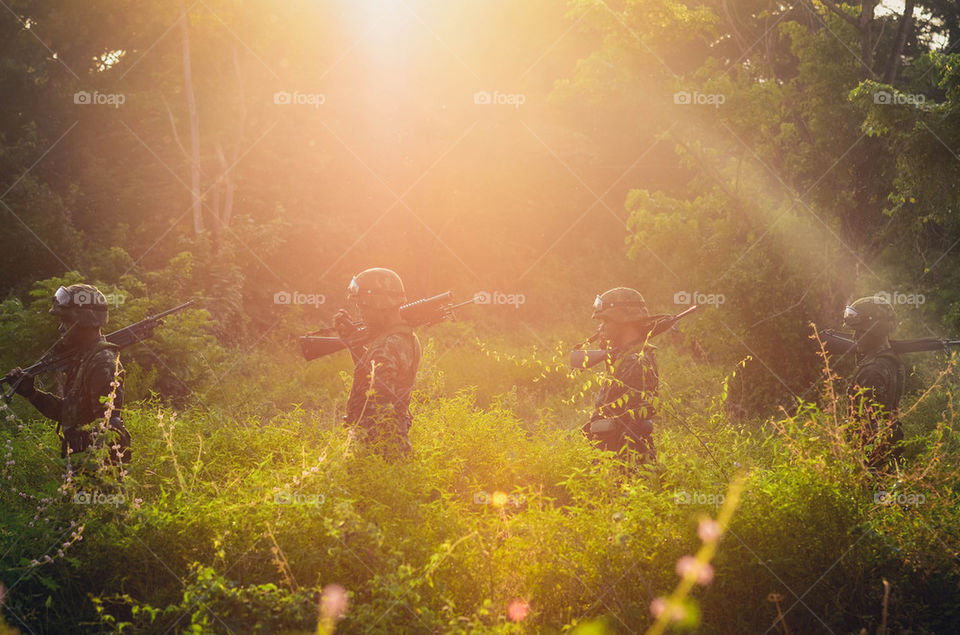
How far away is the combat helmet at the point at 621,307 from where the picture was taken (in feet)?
21.8

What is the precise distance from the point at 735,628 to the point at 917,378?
31.2 ft

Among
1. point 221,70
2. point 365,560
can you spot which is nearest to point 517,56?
point 221,70

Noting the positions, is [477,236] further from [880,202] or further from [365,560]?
[365,560]

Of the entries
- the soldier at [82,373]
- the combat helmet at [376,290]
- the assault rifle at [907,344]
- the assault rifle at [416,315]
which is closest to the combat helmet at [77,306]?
the soldier at [82,373]

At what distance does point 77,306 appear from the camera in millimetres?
5859

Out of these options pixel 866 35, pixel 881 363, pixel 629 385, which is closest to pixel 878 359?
pixel 881 363

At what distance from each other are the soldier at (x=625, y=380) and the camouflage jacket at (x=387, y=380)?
1697mm

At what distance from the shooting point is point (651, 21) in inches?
550

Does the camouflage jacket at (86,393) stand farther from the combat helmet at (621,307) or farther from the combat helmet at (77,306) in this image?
the combat helmet at (621,307)

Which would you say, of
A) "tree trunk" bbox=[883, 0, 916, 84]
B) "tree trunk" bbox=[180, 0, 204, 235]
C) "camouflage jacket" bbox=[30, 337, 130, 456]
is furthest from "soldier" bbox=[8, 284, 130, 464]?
"tree trunk" bbox=[883, 0, 916, 84]

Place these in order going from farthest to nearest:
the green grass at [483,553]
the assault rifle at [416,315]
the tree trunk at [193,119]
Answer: the tree trunk at [193,119] → the assault rifle at [416,315] → the green grass at [483,553]

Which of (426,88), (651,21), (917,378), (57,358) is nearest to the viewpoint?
(57,358)

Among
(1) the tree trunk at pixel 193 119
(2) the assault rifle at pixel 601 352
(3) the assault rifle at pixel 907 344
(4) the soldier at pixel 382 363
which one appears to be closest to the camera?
(4) the soldier at pixel 382 363

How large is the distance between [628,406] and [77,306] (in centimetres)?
465
